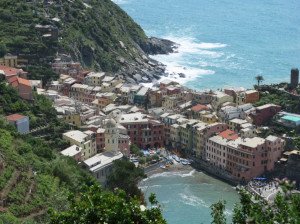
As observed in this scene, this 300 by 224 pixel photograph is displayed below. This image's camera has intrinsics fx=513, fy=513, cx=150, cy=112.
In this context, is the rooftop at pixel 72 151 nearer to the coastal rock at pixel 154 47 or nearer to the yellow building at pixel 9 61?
the yellow building at pixel 9 61

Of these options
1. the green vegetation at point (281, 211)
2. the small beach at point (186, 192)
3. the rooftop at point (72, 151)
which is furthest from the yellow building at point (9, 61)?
the green vegetation at point (281, 211)

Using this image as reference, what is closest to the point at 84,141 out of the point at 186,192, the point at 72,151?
the point at 72,151

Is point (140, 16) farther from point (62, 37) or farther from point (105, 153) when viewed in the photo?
point (105, 153)

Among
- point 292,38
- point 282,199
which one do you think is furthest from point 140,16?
point 282,199

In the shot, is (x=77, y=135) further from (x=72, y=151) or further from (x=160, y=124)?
(x=160, y=124)

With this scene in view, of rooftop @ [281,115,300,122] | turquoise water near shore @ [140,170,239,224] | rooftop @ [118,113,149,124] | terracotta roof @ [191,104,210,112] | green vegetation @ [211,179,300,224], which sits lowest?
turquoise water near shore @ [140,170,239,224]

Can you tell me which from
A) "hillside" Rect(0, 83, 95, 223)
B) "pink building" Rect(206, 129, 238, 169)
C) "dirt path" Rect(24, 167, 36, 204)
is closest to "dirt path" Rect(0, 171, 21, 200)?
"hillside" Rect(0, 83, 95, 223)

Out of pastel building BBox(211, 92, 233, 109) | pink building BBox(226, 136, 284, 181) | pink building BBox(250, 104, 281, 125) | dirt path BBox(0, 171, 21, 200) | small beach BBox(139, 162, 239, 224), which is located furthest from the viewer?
pastel building BBox(211, 92, 233, 109)

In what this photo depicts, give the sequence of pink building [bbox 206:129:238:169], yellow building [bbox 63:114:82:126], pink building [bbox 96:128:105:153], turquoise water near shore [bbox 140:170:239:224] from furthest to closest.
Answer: yellow building [bbox 63:114:82:126]
pink building [bbox 206:129:238:169]
pink building [bbox 96:128:105:153]
turquoise water near shore [bbox 140:170:239:224]

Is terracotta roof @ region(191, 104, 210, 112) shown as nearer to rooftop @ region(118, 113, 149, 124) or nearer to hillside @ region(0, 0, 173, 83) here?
rooftop @ region(118, 113, 149, 124)
